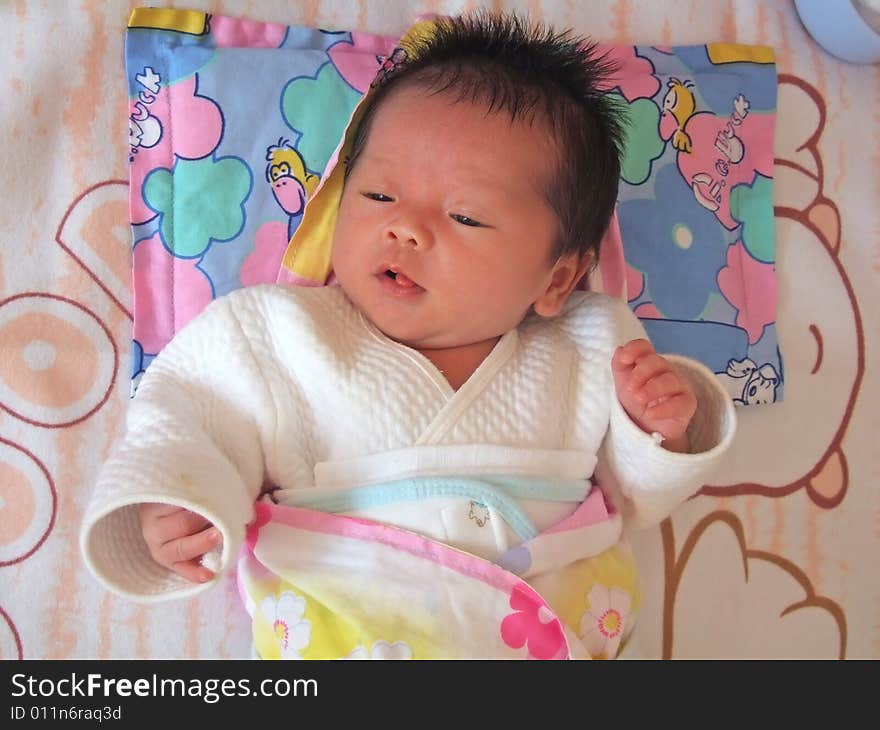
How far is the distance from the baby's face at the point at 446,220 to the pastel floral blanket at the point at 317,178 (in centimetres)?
15

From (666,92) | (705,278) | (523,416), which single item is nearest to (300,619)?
(523,416)

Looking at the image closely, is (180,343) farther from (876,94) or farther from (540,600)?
(876,94)

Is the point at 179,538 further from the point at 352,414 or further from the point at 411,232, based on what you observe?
the point at 411,232

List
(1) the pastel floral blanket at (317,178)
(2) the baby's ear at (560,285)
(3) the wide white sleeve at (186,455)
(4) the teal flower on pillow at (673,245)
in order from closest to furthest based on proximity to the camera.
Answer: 1. (3) the wide white sleeve at (186,455)
2. (2) the baby's ear at (560,285)
3. (1) the pastel floral blanket at (317,178)
4. (4) the teal flower on pillow at (673,245)

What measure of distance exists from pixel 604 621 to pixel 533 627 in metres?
0.12

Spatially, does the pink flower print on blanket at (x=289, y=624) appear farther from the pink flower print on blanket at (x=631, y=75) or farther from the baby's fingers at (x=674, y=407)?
the pink flower print on blanket at (x=631, y=75)

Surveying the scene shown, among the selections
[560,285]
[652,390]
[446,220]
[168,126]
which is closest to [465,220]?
[446,220]

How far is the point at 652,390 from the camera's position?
1100mm

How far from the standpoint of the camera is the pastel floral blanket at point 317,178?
135 cm

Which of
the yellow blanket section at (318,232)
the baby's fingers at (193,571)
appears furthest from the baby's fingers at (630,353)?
the baby's fingers at (193,571)

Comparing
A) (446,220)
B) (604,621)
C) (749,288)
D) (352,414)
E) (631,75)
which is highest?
(631,75)

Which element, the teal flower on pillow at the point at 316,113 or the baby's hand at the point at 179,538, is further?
the teal flower on pillow at the point at 316,113

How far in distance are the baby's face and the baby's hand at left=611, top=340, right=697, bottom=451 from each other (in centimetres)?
16
